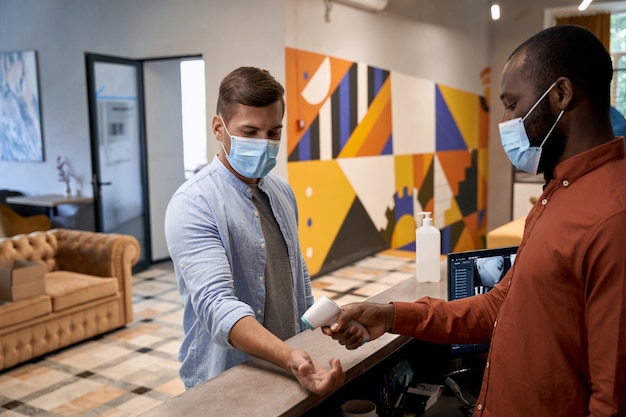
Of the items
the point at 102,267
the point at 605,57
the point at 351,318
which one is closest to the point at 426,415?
the point at 351,318

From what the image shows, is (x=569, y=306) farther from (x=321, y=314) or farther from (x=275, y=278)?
(x=275, y=278)

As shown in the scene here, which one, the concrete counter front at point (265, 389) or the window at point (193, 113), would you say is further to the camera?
the window at point (193, 113)

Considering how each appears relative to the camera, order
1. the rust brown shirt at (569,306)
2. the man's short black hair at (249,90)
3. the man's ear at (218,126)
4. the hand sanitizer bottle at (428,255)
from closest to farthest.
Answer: the rust brown shirt at (569,306), the man's short black hair at (249,90), the man's ear at (218,126), the hand sanitizer bottle at (428,255)

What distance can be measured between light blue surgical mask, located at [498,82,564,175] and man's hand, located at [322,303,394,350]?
456mm

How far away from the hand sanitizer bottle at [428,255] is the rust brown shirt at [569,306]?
0.97m

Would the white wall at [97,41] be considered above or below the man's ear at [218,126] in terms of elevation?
above

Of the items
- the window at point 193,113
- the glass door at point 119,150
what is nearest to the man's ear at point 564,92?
the glass door at point 119,150

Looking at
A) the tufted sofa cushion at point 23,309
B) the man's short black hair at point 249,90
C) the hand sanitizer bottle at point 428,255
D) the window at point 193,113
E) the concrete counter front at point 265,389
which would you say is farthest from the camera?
the window at point 193,113

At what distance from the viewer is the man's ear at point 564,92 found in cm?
101

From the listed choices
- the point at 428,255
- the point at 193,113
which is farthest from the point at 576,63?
the point at 193,113

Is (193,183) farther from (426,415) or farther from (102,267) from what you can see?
(102,267)

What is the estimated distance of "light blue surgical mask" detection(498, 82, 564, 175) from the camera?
1109 millimetres

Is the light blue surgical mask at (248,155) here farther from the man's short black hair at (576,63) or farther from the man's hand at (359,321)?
the man's short black hair at (576,63)

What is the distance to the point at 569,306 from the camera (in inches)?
37.9
